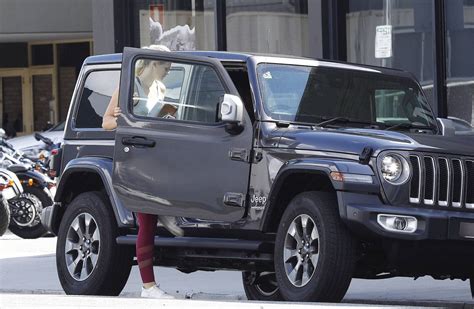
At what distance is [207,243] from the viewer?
31.3 ft

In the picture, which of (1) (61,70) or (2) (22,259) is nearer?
(2) (22,259)

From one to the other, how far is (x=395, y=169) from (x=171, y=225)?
6.31 feet

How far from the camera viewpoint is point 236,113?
361 inches

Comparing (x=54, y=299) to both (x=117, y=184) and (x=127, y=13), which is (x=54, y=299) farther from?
(x=127, y=13)

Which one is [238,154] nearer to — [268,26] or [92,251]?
[92,251]

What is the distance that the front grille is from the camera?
8.66 meters

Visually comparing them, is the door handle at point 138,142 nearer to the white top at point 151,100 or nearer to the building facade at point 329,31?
the white top at point 151,100

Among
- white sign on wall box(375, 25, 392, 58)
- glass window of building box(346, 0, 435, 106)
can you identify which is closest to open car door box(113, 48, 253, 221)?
glass window of building box(346, 0, 435, 106)

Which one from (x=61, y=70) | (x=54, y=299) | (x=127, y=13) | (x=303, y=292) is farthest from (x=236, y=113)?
(x=61, y=70)

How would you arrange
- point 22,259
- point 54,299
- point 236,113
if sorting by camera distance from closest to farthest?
point 54,299
point 236,113
point 22,259

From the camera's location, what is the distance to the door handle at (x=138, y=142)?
32.0 ft

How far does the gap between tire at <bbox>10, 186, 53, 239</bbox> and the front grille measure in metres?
10.7

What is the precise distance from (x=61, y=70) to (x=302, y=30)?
687 inches

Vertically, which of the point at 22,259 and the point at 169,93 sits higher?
the point at 169,93
